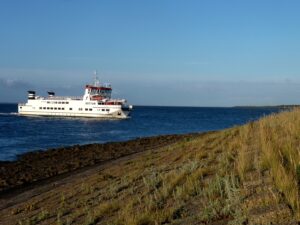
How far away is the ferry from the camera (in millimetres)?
93688

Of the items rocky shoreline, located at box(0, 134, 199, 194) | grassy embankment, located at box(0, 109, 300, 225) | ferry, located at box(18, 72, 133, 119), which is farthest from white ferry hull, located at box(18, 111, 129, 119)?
grassy embankment, located at box(0, 109, 300, 225)

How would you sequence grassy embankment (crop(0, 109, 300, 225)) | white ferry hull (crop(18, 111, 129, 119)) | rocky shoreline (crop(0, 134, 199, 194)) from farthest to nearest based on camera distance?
white ferry hull (crop(18, 111, 129, 119))
rocky shoreline (crop(0, 134, 199, 194))
grassy embankment (crop(0, 109, 300, 225))

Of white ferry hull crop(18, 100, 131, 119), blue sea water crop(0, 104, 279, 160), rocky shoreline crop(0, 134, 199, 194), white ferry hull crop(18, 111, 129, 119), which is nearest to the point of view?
rocky shoreline crop(0, 134, 199, 194)

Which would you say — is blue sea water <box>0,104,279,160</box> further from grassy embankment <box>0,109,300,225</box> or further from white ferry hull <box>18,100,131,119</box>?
grassy embankment <box>0,109,300,225</box>

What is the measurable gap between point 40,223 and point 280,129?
639 centimetres

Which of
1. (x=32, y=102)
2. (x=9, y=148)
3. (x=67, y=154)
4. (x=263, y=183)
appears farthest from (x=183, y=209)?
(x=32, y=102)

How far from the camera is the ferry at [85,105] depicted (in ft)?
307

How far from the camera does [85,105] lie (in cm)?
9650

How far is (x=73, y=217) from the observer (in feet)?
28.0

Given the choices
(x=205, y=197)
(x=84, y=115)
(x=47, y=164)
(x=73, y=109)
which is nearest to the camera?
(x=205, y=197)

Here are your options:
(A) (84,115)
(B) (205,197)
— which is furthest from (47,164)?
(A) (84,115)

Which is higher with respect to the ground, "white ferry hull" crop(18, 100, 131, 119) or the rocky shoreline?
"white ferry hull" crop(18, 100, 131, 119)

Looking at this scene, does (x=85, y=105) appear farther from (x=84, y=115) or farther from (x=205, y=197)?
(x=205, y=197)

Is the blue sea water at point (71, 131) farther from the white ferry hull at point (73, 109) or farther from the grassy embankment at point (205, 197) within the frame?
the grassy embankment at point (205, 197)
